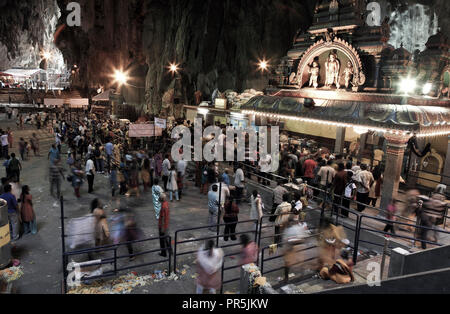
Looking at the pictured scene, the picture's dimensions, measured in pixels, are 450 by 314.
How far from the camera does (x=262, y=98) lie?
1537 cm

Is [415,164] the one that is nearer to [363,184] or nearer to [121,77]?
[363,184]

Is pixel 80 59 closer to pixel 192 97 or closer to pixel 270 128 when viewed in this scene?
pixel 192 97

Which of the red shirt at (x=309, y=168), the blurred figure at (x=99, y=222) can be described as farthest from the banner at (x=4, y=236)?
the red shirt at (x=309, y=168)

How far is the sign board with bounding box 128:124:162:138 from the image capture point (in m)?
15.7

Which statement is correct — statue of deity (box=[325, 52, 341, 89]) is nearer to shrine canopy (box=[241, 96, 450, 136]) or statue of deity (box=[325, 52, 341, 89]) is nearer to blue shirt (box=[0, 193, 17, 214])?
shrine canopy (box=[241, 96, 450, 136])

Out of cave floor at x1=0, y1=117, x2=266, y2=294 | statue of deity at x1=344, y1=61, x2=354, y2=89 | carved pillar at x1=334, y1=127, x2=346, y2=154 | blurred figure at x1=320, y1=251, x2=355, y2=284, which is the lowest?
cave floor at x1=0, y1=117, x2=266, y2=294

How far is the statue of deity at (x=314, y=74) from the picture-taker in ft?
43.4

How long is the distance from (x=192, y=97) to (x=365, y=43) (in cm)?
2215

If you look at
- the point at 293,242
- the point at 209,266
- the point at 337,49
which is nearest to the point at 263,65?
the point at 337,49

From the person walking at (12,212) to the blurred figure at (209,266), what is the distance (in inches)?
232

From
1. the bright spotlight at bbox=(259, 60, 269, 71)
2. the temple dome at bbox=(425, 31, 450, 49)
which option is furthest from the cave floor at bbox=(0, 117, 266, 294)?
the bright spotlight at bbox=(259, 60, 269, 71)
